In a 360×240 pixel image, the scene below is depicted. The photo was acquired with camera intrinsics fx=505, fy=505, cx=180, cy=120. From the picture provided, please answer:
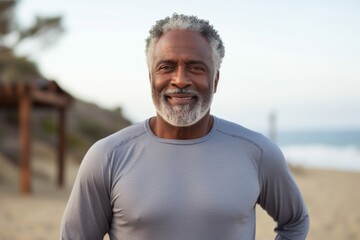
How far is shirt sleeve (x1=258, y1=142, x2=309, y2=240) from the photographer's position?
1804mm

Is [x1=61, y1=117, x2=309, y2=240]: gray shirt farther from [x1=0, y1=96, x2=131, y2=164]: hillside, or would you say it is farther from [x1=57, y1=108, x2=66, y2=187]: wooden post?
[x1=0, y1=96, x2=131, y2=164]: hillside

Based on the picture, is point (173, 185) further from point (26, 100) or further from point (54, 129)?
point (54, 129)

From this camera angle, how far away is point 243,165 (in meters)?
1.74

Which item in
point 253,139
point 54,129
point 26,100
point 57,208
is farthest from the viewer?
point 54,129

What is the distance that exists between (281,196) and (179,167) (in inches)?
16.9

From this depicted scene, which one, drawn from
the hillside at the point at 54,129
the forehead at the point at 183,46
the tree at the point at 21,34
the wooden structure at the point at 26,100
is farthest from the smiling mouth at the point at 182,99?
the tree at the point at 21,34

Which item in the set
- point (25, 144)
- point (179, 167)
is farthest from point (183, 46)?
point (25, 144)

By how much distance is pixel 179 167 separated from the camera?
5.54 feet

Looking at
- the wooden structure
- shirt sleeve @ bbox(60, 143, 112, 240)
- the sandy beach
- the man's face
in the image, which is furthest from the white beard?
the wooden structure

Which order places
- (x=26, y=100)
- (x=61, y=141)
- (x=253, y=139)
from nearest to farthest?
1. (x=253, y=139)
2. (x=26, y=100)
3. (x=61, y=141)

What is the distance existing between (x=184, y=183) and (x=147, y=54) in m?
0.50

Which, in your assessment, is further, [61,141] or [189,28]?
[61,141]

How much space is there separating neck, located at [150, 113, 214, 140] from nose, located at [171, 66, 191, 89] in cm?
15

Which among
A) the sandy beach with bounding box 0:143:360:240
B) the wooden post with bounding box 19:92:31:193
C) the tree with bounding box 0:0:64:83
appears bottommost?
the sandy beach with bounding box 0:143:360:240
